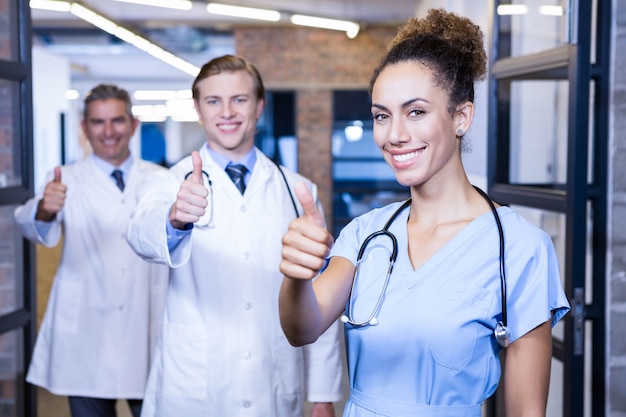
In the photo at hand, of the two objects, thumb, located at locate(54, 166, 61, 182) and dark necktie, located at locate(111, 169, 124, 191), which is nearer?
thumb, located at locate(54, 166, 61, 182)

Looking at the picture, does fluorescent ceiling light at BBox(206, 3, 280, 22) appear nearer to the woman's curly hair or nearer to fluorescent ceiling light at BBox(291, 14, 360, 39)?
fluorescent ceiling light at BBox(291, 14, 360, 39)

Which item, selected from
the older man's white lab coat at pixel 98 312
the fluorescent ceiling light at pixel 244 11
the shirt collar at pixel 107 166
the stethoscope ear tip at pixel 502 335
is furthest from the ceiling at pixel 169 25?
the stethoscope ear tip at pixel 502 335

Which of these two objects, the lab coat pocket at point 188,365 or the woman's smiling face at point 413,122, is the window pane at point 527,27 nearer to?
the woman's smiling face at point 413,122

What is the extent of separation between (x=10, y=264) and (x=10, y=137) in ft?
1.57

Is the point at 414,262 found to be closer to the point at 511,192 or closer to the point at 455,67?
the point at 455,67

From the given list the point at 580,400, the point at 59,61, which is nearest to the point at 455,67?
the point at 580,400

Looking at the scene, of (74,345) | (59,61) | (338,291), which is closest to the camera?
(338,291)

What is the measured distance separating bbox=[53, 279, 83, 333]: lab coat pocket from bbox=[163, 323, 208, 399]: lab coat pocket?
1.03 meters

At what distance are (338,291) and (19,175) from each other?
5.96ft

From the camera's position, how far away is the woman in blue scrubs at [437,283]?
4.70 ft

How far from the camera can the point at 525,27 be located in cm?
289

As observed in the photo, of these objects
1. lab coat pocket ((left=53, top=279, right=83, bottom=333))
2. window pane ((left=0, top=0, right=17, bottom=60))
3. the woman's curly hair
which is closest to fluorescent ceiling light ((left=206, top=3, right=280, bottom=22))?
window pane ((left=0, top=0, right=17, bottom=60))

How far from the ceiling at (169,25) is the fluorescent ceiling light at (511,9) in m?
5.28

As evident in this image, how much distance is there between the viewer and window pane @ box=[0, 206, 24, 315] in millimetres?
2883
